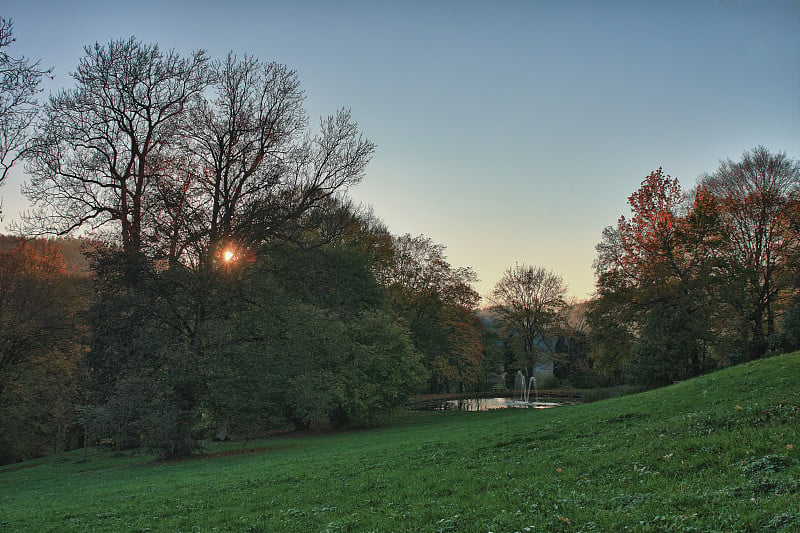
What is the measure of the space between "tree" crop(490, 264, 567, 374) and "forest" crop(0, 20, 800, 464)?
22.9 meters

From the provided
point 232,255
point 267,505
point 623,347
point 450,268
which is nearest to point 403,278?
point 450,268

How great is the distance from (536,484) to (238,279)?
17.3 meters

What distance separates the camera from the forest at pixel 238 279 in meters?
21.2

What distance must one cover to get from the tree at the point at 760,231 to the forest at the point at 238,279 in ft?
0.51

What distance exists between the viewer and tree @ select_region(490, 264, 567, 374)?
212ft

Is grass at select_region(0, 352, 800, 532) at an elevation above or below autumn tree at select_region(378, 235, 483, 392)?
below

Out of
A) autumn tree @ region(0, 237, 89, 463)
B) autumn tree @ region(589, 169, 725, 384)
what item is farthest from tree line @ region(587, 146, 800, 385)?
autumn tree @ region(0, 237, 89, 463)

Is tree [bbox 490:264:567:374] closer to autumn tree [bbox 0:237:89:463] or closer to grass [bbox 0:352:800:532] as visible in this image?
autumn tree [bbox 0:237:89:463]

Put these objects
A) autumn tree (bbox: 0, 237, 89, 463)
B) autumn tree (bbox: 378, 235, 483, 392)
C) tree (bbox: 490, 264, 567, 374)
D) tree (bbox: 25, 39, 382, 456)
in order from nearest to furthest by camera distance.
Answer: tree (bbox: 25, 39, 382, 456) < autumn tree (bbox: 0, 237, 89, 463) < autumn tree (bbox: 378, 235, 483, 392) < tree (bbox: 490, 264, 567, 374)

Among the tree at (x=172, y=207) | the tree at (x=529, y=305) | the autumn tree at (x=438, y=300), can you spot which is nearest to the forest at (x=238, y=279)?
the tree at (x=172, y=207)

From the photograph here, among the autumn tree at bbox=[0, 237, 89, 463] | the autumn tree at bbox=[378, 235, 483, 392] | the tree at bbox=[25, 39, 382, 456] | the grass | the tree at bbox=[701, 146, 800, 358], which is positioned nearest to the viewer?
the grass

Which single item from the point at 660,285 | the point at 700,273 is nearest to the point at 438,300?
the point at 660,285

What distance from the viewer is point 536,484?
8422mm

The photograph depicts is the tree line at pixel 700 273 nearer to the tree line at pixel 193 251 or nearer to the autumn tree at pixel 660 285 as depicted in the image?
the autumn tree at pixel 660 285
